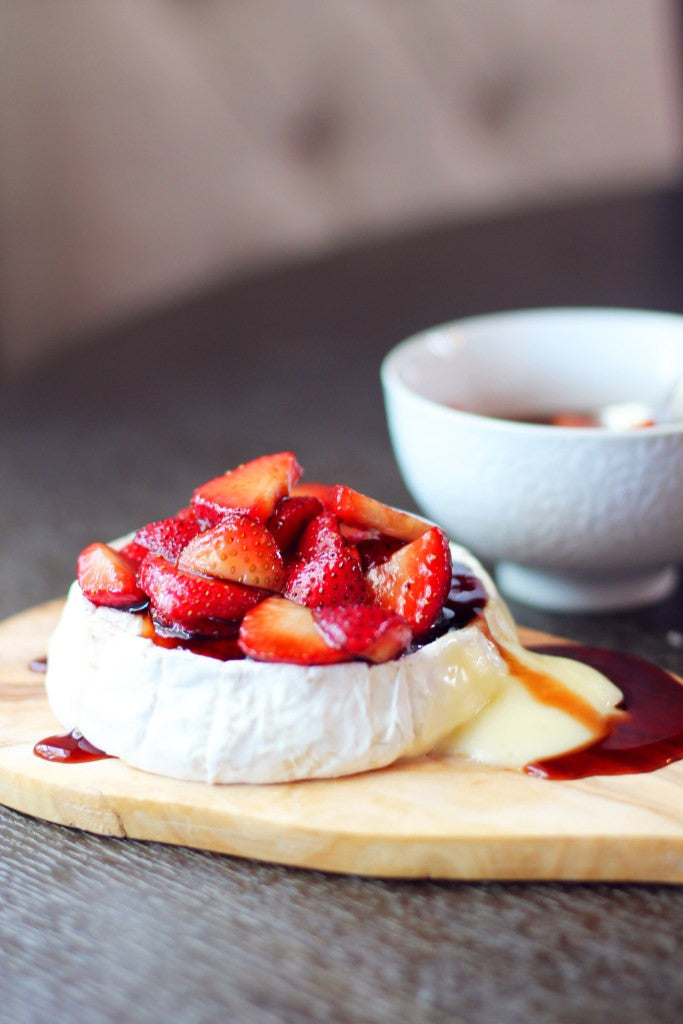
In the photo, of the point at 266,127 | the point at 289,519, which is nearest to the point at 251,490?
the point at 289,519

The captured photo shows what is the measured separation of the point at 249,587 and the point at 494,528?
1.05 ft

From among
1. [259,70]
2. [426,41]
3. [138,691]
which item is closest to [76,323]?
[259,70]

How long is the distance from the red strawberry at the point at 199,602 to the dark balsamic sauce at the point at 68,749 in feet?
0.37

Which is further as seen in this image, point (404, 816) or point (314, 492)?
point (314, 492)

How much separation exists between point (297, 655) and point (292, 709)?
4 centimetres

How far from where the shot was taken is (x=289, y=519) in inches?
38.0

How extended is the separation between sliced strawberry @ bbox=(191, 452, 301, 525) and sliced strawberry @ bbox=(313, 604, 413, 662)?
14 centimetres

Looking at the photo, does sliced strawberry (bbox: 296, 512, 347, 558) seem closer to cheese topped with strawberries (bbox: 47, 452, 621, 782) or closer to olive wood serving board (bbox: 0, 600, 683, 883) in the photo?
cheese topped with strawberries (bbox: 47, 452, 621, 782)

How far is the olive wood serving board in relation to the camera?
788 mm

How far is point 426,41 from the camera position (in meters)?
3.38

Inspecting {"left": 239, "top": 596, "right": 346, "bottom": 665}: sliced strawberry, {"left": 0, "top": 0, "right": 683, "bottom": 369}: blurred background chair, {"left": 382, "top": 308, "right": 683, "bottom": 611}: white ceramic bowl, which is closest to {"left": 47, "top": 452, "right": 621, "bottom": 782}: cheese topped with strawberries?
{"left": 239, "top": 596, "right": 346, "bottom": 665}: sliced strawberry

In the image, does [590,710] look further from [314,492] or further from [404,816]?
[314,492]

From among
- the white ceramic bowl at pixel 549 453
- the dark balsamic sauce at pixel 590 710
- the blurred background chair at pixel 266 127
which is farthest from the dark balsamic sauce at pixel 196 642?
the blurred background chair at pixel 266 127

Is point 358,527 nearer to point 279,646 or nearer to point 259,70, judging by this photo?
point 279,646
